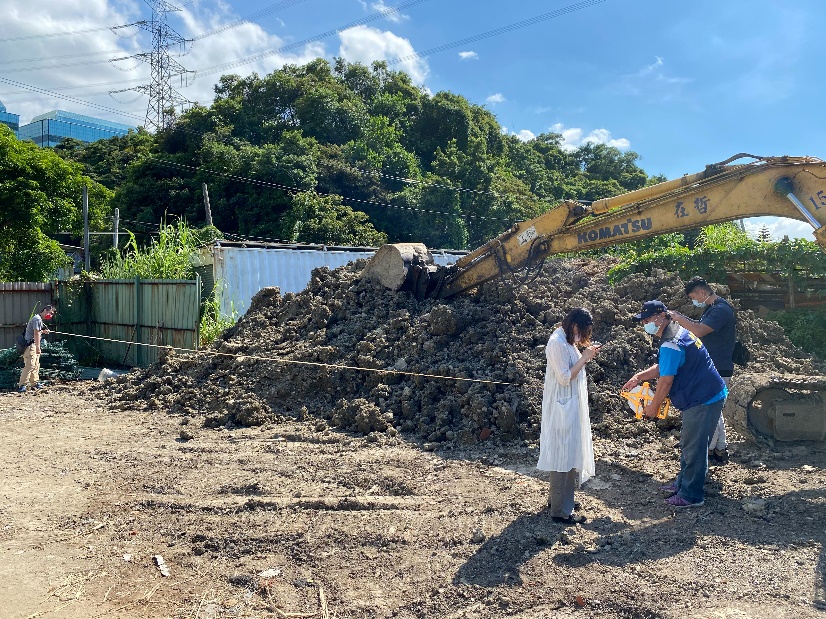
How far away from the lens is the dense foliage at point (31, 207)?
1605 cm

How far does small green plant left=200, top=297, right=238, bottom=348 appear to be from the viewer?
40.8 feet

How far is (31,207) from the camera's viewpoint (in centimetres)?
1617

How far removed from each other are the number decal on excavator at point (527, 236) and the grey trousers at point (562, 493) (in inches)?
160

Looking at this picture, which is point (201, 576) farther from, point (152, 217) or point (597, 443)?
point (152, 217)

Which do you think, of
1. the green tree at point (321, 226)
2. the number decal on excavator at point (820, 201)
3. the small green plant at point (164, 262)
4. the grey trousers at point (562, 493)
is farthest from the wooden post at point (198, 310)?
the green tree at point (321, 226)

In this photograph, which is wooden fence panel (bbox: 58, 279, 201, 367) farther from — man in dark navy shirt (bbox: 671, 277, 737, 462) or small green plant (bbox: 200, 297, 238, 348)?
man in dark navy shirt (bbox: 671, 277, 737, 462)

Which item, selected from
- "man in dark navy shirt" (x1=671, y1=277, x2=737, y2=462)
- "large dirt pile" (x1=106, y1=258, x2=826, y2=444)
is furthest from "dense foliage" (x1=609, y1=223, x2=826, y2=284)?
"man in dark navy shirt" (x1=671, y1=277, x2=737, y2=462)

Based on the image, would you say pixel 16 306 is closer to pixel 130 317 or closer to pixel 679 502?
pixel 130 317

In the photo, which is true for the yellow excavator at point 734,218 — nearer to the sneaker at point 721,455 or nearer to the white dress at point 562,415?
the sneaker at point 721,455

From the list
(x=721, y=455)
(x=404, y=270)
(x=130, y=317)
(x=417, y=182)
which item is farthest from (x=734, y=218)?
(x=417, y=182)

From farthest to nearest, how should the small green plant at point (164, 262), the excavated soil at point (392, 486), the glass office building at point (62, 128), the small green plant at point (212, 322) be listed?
1. the glass office building at point (62, 128)
2. the small green plant at point (164, 262)
3. the small green plant at point (212, 322)
4. the excavated soil at point (392, 486)

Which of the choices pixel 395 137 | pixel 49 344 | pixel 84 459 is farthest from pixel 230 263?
pixel 395 137

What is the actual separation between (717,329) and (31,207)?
16.5m

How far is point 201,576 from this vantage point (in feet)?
13.2
